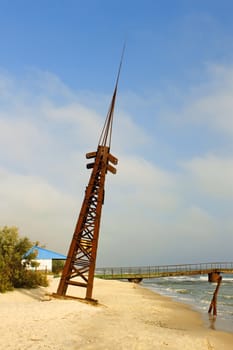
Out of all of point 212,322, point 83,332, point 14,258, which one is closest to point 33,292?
point 14,258

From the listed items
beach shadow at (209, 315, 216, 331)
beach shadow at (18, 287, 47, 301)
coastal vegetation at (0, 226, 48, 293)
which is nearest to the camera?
beach shadow at (209, 315, 216, 331)

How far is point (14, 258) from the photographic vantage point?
25.3m

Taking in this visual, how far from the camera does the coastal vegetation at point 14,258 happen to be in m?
24.6

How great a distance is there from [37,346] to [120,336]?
3.53 metres

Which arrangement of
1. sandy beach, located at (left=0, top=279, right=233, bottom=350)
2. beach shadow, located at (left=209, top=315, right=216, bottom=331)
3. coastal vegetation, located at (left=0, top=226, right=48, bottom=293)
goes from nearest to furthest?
sandy beach, located at (left=0, top=279, right=233, bottom=350) → beach shadow, located at (left=209, top=315, right=216, bottom=331) → coastal vegetation, located at (left=0, top=226, right=48, bottom=293)

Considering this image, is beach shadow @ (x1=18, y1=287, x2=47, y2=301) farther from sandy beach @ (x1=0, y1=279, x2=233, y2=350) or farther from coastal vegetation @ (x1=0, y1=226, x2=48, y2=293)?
sandy beach @ (x1=0, y1=279, x2=233, y2=350)

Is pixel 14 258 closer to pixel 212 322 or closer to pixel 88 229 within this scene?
pixel 88 229

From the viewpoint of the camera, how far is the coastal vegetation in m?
24.6

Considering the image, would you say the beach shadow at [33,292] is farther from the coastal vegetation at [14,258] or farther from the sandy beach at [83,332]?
the sandy beach at [83,332]

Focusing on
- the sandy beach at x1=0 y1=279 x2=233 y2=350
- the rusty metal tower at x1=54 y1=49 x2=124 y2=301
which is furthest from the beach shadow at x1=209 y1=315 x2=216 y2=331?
the rusty metal tower at x1=54 y1=49 x2=124 y2=301

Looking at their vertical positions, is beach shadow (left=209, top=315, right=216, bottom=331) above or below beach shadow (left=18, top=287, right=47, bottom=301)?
below

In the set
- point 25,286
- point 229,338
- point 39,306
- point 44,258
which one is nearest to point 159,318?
point 229,338

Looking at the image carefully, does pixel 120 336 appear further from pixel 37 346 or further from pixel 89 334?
pixel 37 346

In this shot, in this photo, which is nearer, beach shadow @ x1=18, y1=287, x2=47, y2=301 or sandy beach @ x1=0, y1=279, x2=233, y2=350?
sandy beach @ x1=0, y1=279, x2=233, y2=350
